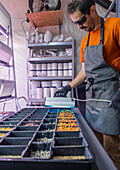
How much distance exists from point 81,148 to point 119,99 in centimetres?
57

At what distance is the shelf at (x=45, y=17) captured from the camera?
2270mm

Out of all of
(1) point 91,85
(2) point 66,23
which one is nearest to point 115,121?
(1) point 91,85

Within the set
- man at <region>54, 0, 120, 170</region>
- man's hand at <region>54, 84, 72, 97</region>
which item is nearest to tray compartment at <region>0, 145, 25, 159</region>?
man at <region>54, 0, 120, 170</region>

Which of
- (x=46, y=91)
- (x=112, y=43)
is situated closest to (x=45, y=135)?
(x=112, y=43)

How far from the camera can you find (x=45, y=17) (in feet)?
7.97

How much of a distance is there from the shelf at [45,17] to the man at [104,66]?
1.42 m

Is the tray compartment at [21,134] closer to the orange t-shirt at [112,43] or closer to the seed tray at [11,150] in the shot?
the seed tray at [11,150]

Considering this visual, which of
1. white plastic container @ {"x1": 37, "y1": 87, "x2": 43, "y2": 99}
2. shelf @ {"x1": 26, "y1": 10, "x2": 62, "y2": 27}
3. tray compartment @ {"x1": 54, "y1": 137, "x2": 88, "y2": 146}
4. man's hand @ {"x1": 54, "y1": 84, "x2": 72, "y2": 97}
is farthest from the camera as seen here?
white plastic container @ {"x1": 37, "y1": 87, "x2": 43, "y2": 99}

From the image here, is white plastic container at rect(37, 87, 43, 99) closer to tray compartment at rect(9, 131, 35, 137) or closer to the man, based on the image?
the man

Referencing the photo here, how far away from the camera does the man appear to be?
996 mm

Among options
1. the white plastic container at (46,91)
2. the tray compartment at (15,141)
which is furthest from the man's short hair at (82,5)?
the white plastic container at (46,91)

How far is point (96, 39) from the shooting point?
1.15m

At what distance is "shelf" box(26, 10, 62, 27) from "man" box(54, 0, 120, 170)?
1.42 meters

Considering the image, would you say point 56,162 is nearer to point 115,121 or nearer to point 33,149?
point 33,149
